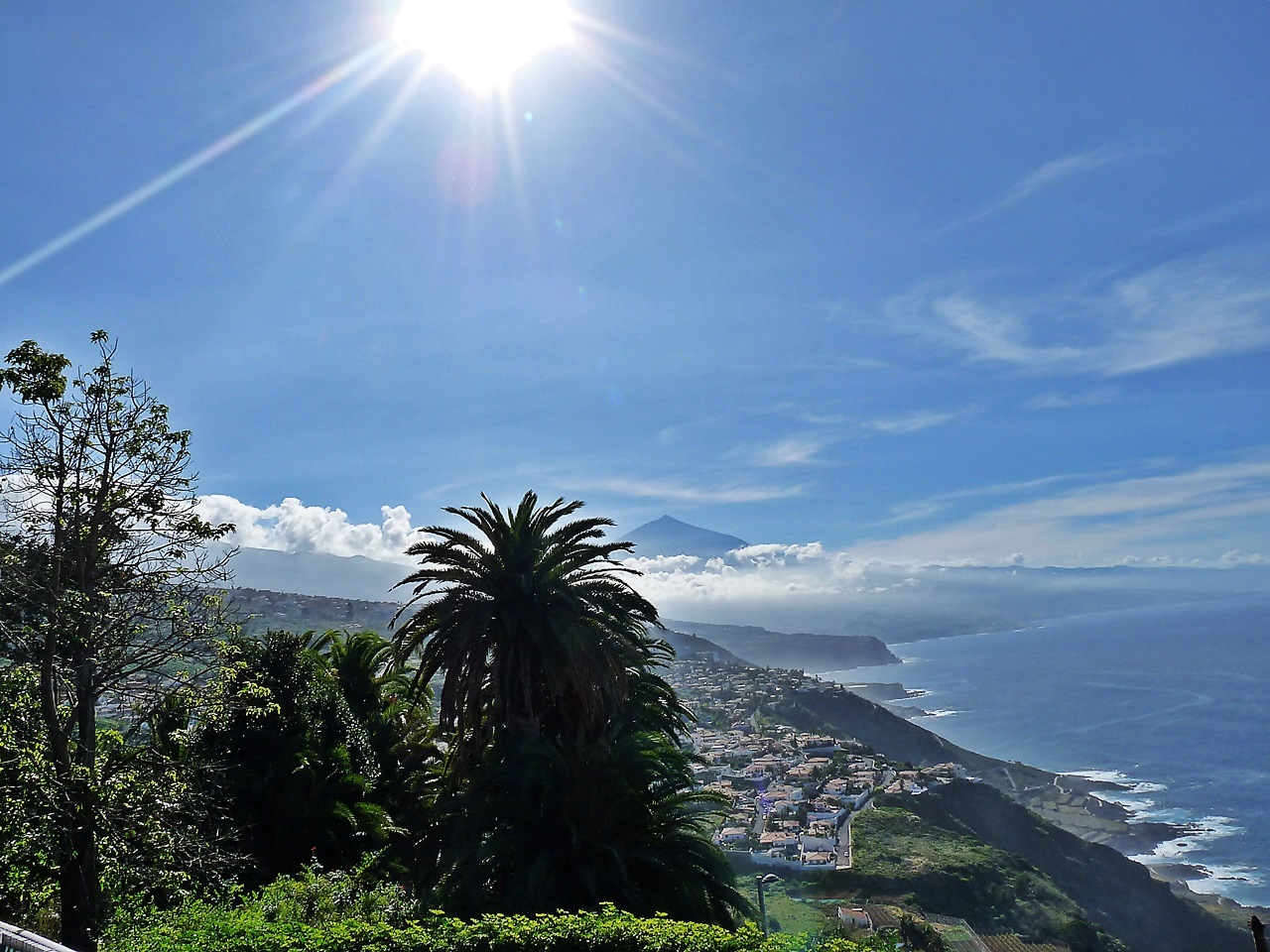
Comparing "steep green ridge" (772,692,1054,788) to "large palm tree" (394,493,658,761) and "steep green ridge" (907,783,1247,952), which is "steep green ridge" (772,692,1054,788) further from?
"large palm tree" (394,493,658,761)

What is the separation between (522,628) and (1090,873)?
5482cm

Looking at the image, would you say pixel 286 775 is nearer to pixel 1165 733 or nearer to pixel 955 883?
pixel 955 883

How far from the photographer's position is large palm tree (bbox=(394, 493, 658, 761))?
14.8 m

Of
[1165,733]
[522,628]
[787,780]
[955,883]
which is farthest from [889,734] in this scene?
[522,628]

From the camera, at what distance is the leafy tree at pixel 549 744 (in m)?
12.2

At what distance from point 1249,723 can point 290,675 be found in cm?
13146

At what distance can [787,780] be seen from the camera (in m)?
59.1

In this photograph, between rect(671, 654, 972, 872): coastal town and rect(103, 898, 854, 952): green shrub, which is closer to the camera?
rect(103, 898, 854, 952): green shrub

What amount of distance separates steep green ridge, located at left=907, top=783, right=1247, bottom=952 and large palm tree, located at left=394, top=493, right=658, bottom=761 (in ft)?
148

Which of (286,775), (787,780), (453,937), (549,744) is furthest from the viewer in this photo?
(787,780)

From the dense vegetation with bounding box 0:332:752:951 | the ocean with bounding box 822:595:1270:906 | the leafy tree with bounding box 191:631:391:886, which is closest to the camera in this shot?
the dense vegetation with bounding box 0:332:752:951

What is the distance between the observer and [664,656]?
74.2 feet

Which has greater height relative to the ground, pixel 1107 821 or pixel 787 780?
pixel 787 780

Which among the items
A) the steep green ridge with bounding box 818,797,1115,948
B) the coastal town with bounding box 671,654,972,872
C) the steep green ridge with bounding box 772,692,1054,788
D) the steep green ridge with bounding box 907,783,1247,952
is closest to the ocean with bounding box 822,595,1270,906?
the steep green ridge with bounding box 907,783,1247,952
